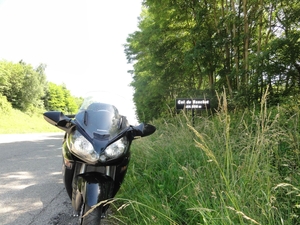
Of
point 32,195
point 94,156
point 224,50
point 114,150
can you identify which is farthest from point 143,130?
point 224,50

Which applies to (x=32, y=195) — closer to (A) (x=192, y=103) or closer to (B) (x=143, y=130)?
(B) (x=143, y=130)

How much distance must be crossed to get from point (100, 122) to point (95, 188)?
0.50 meters

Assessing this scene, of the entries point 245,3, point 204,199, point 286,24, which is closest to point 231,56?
point 245,3

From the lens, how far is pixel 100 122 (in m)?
1.73

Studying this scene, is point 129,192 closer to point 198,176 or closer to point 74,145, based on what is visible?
point 198,176

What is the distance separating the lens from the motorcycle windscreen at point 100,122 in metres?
1.62

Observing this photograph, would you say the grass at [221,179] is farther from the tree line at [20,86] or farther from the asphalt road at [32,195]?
the tree line at [20,86]

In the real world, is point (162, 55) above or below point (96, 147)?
above

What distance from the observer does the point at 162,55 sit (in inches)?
420

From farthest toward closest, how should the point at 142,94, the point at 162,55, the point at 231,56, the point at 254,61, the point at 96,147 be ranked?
1. the point at 142,94
2. the point at 162,55
3. the point at 231,56
4. the point at 254,61
5. the point at 96,147

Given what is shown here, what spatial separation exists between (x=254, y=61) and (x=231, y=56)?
326 cm

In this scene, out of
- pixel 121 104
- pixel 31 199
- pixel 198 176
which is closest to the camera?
pixel 198 176

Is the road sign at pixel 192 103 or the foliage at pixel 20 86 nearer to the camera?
the road sign at pixel 192 103

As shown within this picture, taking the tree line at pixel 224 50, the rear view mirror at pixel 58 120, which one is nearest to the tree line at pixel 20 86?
the tree line at pixel 224 50
